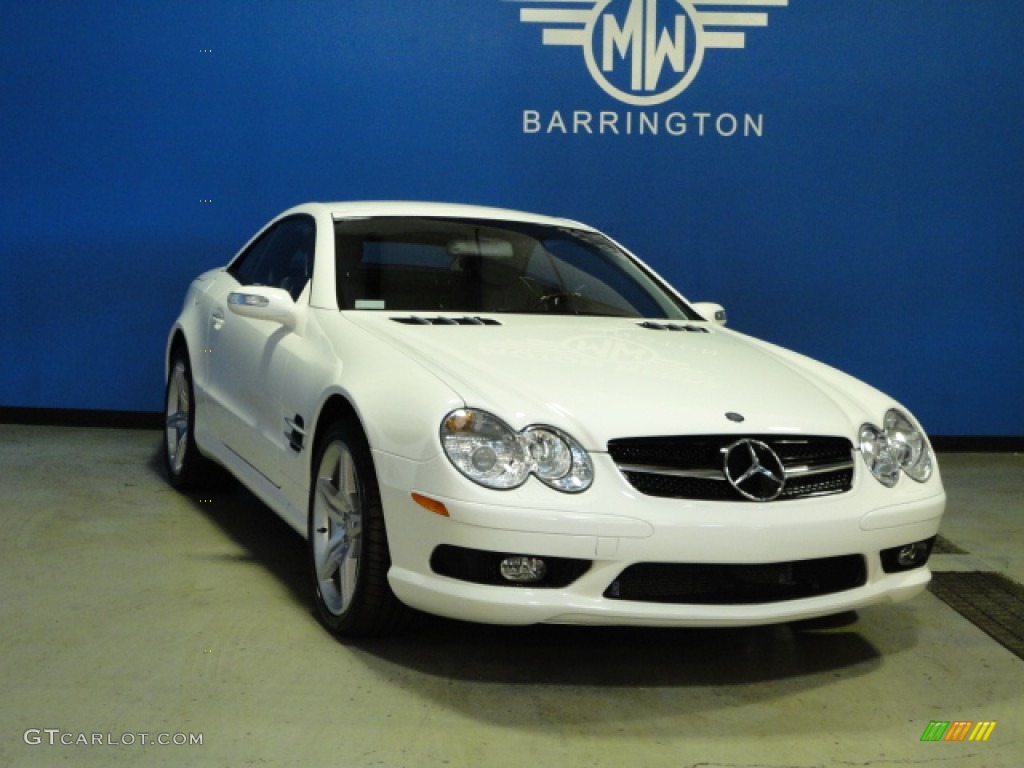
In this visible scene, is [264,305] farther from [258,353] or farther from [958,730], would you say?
[958,730]

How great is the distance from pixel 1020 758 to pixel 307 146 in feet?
16.9

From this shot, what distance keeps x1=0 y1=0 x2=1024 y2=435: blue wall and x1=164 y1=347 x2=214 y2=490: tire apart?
1.68 metres

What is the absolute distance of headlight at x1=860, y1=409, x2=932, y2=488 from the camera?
360cm

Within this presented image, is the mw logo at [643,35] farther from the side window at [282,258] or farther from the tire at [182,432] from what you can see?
the tire at [182,432]

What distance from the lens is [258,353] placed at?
4.51 metres

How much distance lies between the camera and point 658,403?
11.2ft

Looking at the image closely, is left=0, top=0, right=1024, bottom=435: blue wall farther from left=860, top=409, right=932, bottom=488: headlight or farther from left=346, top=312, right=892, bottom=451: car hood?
left=860, top=409, right=932, bottom=488: headlight

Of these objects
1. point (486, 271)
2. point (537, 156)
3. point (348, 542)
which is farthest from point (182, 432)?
point (537, 156)

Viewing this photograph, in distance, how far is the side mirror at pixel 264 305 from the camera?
4211mm

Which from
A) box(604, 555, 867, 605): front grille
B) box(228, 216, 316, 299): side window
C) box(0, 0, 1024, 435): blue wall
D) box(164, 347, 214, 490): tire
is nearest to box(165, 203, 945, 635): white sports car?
box(604, 555, 867, 605): front grille

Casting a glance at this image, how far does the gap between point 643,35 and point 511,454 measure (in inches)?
177

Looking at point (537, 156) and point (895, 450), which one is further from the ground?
point (537, 156)

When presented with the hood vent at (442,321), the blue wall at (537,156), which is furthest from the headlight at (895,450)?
the blue wall at (537,156)

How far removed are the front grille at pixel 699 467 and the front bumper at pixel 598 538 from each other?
4 centimetres
